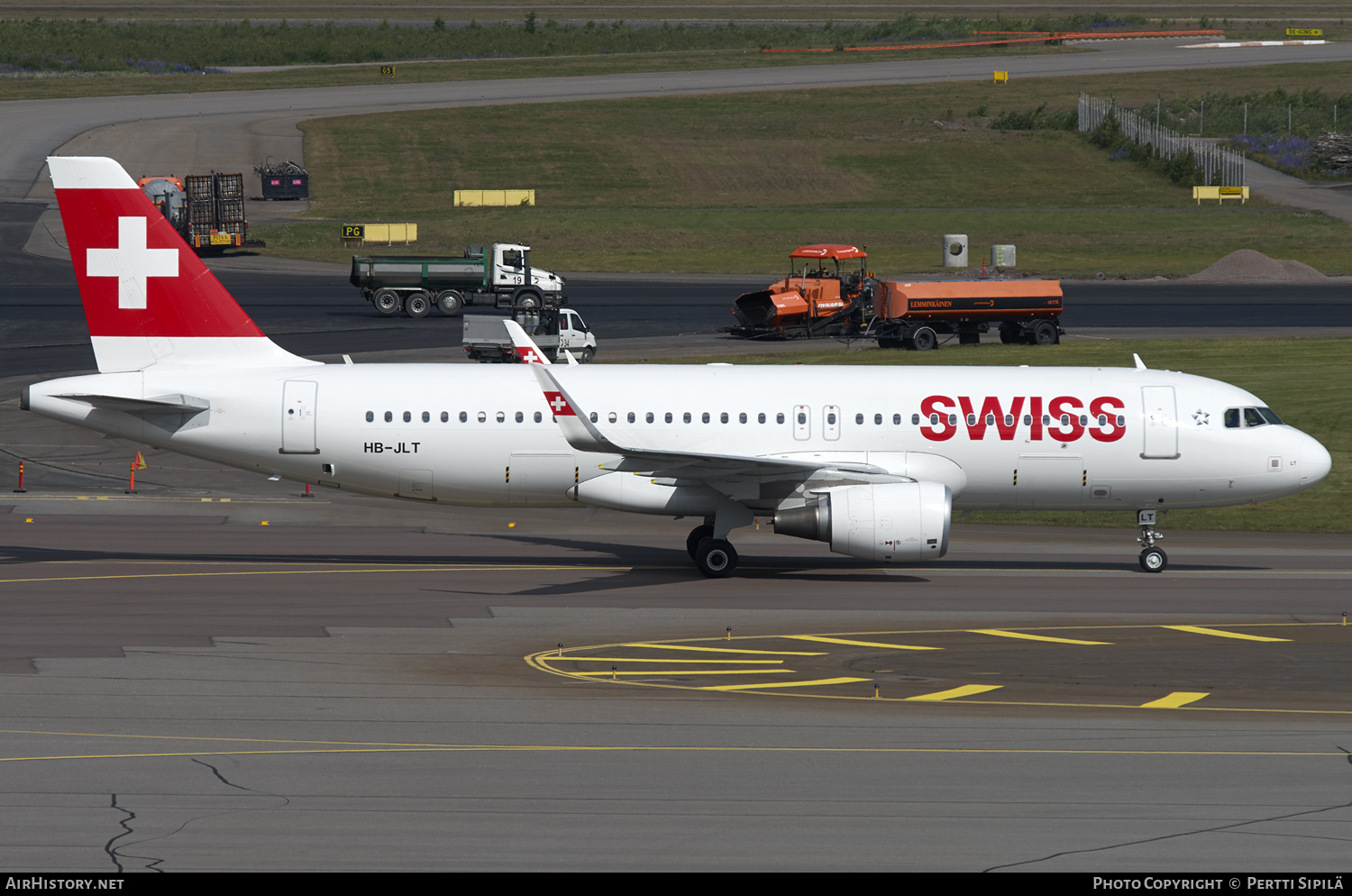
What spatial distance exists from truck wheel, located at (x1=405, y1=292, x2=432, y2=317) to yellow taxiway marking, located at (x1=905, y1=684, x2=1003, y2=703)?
183 feet

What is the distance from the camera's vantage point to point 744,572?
111 feet

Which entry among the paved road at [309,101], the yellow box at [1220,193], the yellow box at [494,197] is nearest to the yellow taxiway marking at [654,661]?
the paved road at [309,101]

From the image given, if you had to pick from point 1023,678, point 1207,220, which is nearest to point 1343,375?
point 1023,678

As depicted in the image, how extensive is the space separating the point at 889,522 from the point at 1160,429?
24.0 feet

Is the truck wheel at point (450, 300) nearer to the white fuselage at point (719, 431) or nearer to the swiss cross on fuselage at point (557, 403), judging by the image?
the white fuselage at point (719, 431)

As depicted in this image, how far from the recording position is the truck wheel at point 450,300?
76875 millimetres

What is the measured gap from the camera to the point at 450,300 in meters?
76.9

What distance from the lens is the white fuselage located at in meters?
32.4

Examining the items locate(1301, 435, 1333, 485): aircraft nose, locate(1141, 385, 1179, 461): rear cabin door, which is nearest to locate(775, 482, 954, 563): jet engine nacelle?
locate(1141, 385, 1179, 461): rear cabin door

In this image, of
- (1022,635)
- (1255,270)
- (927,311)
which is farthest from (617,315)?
(1022,635)

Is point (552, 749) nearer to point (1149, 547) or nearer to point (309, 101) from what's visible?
point (1149, 547)

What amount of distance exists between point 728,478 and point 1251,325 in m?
47.1
